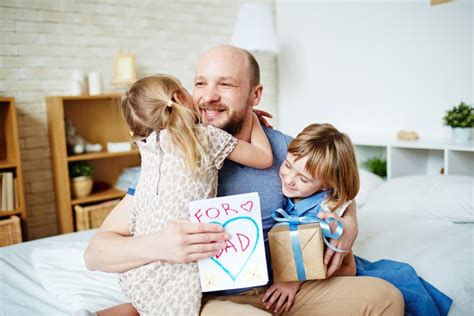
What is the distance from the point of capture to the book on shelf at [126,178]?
3318mm

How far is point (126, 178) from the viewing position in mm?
3354

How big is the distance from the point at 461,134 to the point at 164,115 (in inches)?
86.3

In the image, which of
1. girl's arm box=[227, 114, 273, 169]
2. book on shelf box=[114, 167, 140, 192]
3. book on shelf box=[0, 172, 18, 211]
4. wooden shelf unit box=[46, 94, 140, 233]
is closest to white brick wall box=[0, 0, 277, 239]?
wooden shelf unit box=[46, 94, 140, 233]

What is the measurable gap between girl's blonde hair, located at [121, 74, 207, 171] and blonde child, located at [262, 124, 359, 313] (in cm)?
34

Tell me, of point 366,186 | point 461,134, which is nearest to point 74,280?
point 366,186

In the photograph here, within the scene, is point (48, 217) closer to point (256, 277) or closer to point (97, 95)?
point (97, 95)

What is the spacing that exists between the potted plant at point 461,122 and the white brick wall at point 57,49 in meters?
2.11

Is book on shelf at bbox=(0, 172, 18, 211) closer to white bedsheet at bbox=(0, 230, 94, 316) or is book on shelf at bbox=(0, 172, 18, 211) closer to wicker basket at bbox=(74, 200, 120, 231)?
wicker basket at bbox=(74, 200, 120, 231)

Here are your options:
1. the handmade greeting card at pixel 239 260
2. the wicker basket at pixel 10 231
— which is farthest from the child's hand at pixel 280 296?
the wicker basket at pixel 10 231

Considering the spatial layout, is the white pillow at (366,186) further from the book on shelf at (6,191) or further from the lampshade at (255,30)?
the book on shelf at (6,191)

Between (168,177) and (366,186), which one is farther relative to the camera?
(366,186)

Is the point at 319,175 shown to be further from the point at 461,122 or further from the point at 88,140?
the point at 88,140

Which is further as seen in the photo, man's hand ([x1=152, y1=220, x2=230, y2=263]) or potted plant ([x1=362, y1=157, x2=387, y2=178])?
potted plant ([x1=362, y1=157, x2=387, y2=178])

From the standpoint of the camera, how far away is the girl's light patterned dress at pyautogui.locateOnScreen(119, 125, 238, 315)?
1102 millimetres
